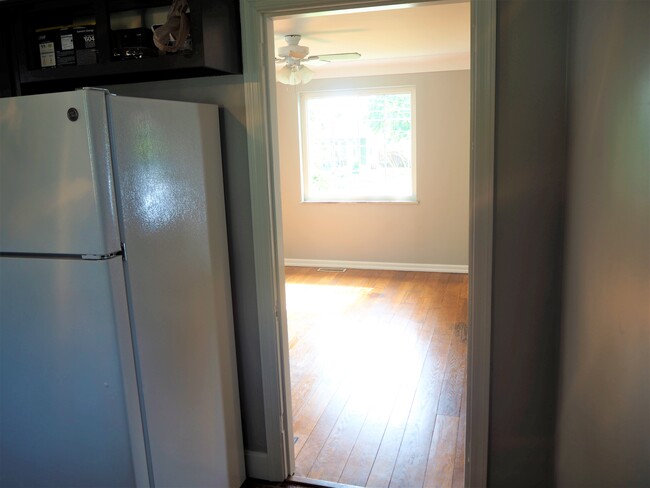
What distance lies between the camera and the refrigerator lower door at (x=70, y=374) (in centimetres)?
154

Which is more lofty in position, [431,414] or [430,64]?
[430,64]

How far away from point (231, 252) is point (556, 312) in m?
1.27

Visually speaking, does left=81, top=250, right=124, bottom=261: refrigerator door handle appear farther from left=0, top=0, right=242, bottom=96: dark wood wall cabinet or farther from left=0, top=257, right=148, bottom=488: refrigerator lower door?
left=0, top=0, right=242, bottom=96: dark wood wall cabinet

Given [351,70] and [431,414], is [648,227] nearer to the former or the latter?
[431,414]

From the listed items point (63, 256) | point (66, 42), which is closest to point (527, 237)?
point (63, 256)

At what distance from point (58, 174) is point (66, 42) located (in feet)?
2.93

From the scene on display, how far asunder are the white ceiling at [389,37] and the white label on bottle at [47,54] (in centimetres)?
103

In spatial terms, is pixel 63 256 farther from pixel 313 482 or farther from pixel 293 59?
pixel 293 59

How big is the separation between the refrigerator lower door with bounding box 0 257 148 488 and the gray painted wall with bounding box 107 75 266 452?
2.17 ft

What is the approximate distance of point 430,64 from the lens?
5605 mm

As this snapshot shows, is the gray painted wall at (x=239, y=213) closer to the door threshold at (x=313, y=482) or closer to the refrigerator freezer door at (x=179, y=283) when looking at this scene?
the refrigerator freezer door at (x=179, y=283)

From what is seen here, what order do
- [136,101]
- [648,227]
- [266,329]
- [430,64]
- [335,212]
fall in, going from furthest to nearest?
[335,212] < [430,64] < [266,329] < [136,101] < [648,227]

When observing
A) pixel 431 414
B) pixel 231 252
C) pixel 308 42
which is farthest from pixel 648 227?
pixel 308 42

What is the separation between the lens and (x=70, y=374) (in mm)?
1600
